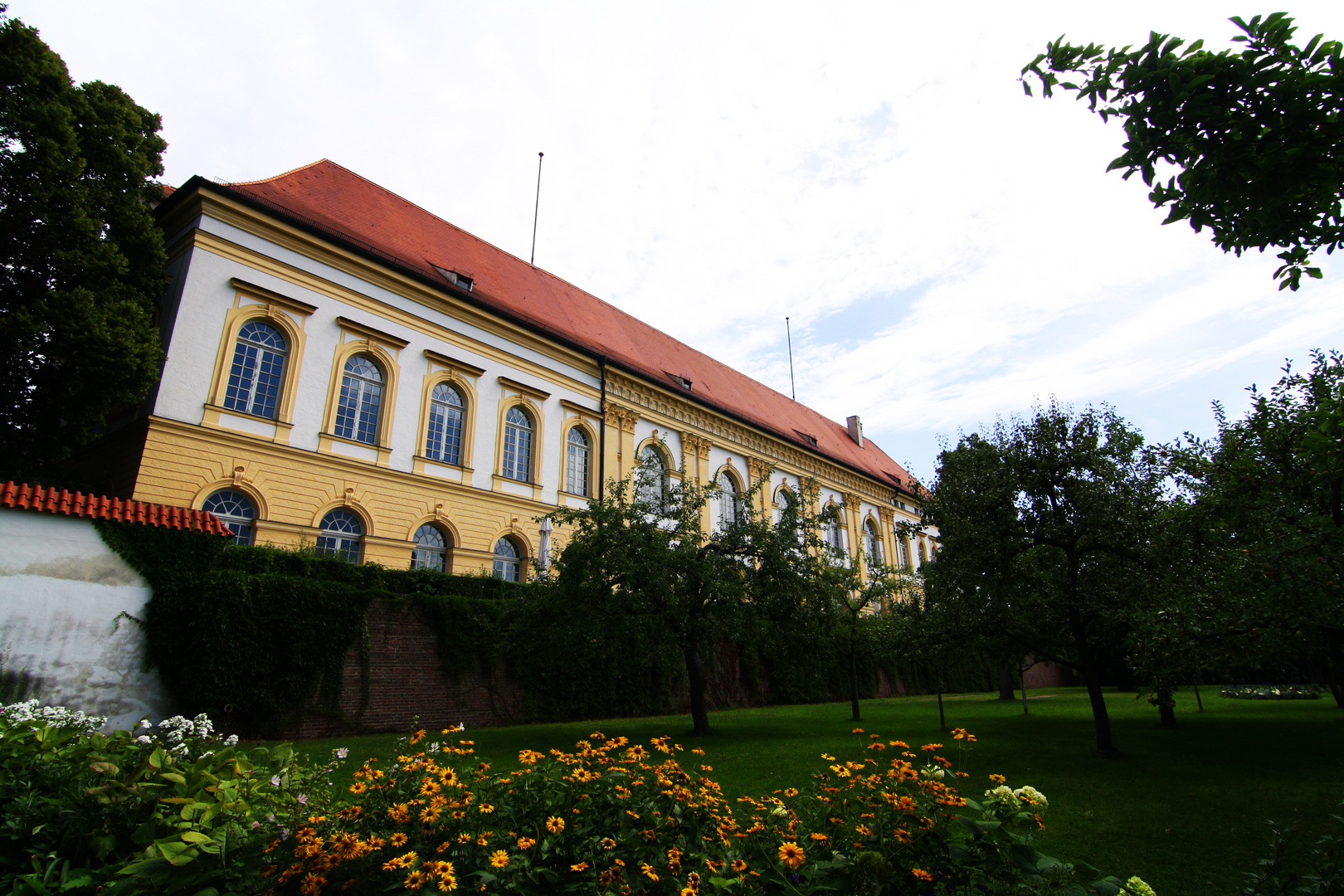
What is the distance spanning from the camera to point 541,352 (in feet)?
76.8

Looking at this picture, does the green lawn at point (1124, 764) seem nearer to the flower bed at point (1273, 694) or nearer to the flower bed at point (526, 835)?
the flower bed at point (526, 835)

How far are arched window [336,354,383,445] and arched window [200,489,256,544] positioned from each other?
9.19 ft

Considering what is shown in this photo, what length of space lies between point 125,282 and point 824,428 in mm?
34928

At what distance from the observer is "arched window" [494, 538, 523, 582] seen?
20.7m

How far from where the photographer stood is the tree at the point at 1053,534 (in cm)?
1095

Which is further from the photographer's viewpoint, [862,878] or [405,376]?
[405,376]

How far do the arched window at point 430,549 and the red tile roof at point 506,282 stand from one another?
281 inches

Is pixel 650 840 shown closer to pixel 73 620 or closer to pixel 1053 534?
pixel 1053 534

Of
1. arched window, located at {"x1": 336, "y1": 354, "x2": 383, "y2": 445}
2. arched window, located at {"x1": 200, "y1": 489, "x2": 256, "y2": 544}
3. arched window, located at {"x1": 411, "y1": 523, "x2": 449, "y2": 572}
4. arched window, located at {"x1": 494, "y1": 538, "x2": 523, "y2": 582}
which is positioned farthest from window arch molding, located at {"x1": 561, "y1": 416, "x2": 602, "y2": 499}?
arched window, located at {"x1": 200, "y1": 489, "x2": 256, "y2": 544}

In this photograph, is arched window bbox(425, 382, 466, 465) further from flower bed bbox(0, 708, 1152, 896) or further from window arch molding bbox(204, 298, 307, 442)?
flower bed bbox(0, 708, 1152, 896)

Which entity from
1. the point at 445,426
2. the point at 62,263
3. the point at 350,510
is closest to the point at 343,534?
the point at 350,510

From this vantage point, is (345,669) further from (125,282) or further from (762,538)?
(125,282)

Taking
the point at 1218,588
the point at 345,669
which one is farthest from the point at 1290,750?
the point at 345,669

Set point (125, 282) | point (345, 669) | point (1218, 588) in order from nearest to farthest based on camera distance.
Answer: point (1218, 588) < point (345, 669) < point (125, 282)
